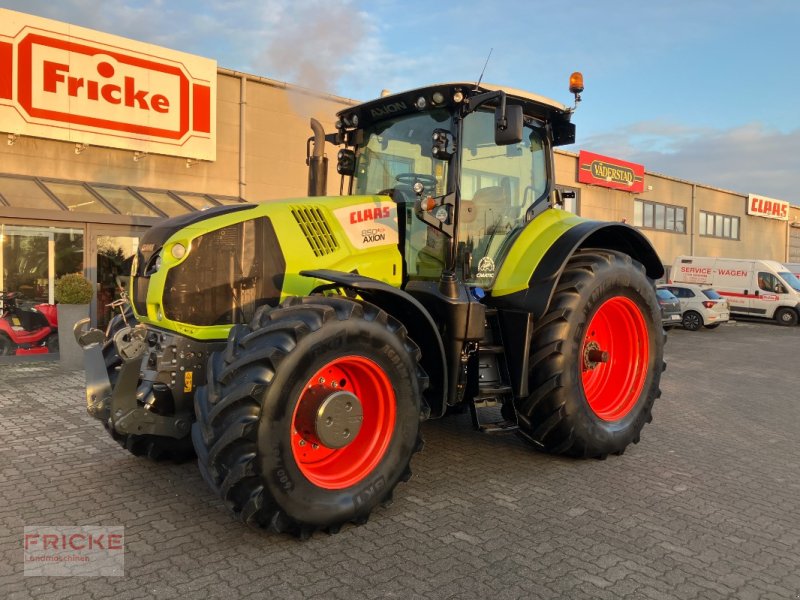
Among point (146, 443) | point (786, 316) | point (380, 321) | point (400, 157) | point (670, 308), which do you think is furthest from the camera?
point (786, 316)

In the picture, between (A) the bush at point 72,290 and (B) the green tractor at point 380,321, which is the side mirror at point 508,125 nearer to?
(B) the green tractor at point 380,321

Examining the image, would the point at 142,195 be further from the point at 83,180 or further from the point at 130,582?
the point at 130,582

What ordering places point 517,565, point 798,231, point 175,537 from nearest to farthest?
1. point 517,565
2. point 175,537
3. point 798,231

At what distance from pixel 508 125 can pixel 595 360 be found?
2.14 metres

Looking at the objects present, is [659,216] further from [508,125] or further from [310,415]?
[310,415]

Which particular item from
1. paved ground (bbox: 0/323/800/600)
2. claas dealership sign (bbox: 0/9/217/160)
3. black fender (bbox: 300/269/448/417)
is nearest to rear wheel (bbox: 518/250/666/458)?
paved ground (bbox: 0/323/800/600)

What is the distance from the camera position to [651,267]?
597cm

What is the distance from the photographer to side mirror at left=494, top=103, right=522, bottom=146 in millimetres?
4133

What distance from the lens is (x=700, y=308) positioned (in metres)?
19.5

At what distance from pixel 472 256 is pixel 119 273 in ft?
28.4

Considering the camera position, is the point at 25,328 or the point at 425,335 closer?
the point at 425,335

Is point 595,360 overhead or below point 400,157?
below

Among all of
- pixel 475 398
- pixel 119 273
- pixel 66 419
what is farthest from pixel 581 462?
pixel 119 273

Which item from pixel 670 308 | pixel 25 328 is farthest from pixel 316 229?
pixel 670 308
